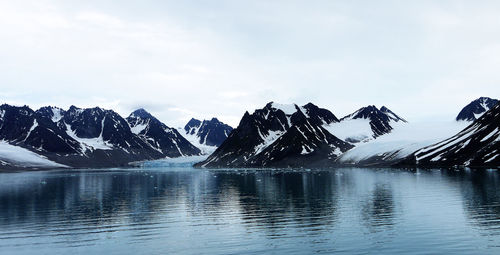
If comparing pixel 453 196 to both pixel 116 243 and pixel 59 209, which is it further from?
pixel 59 209

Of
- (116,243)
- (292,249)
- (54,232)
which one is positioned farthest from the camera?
(54,232)

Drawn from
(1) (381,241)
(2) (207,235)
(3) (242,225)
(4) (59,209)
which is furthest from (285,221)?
(4) (59,209)

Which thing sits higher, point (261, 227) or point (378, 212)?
point (261, 227)

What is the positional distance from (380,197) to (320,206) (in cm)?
2101

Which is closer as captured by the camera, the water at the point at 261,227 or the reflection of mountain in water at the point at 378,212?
the water at the point at 261,227

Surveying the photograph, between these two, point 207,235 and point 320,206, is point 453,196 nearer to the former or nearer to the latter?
point 320,206

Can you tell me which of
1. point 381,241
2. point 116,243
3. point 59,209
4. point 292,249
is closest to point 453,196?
point 381,241

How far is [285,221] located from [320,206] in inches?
761

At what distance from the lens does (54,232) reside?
5531 cm

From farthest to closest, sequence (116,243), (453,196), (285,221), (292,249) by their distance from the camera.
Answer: (453,196) → (285,221) → (116,243) → (292,249)

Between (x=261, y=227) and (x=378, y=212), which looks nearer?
Answer: (x=261, y=227)

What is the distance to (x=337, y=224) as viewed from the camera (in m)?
57.1

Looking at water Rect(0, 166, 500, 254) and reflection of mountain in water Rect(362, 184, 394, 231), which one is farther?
reflection of mountain in water Rect(362, 184, 394, 231)

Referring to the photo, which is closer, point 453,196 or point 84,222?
point 84,222
